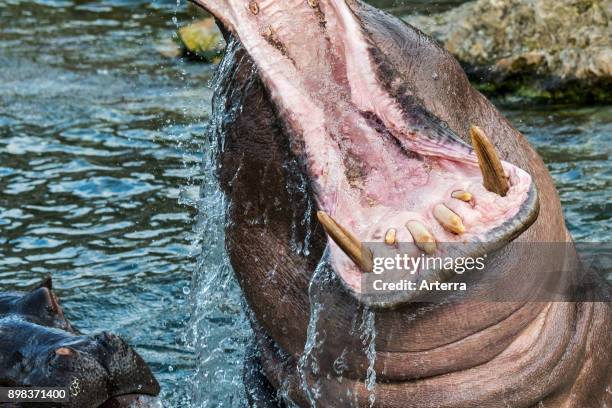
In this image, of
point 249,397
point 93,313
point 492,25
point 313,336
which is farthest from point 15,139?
point 313,336

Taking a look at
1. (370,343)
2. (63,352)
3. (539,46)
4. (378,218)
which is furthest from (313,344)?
(539,46)

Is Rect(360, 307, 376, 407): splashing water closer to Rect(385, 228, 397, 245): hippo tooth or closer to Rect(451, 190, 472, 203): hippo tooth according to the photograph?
Rect(385, 228, 397, 245): hippo tooth

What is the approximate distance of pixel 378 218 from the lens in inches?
151

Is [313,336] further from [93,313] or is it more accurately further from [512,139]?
[93,313]

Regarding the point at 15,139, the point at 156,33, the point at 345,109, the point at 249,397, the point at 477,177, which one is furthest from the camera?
the point at 156,33

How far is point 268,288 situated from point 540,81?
5.83 meters

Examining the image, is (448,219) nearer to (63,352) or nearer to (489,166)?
(489,166)

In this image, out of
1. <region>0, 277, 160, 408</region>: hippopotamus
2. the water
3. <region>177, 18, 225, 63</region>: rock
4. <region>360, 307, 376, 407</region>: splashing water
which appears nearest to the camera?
<region>360, 307, 376, 407</region>: splashing water

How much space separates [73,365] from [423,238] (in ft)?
4.85

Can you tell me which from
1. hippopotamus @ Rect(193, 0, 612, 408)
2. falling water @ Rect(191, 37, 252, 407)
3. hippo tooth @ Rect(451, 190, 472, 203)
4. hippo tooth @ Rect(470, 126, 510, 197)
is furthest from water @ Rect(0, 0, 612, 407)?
hippo tooth @ Rect(470, 126, 510, 197)

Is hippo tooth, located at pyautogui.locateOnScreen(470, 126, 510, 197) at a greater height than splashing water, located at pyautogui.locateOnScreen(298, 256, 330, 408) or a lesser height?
greater

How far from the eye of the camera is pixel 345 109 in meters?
4.02

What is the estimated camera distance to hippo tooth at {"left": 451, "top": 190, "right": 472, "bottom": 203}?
3660 millimetres

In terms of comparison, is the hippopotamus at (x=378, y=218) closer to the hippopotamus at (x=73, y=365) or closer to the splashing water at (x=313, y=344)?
the splashing water at (x=313, y=344)
